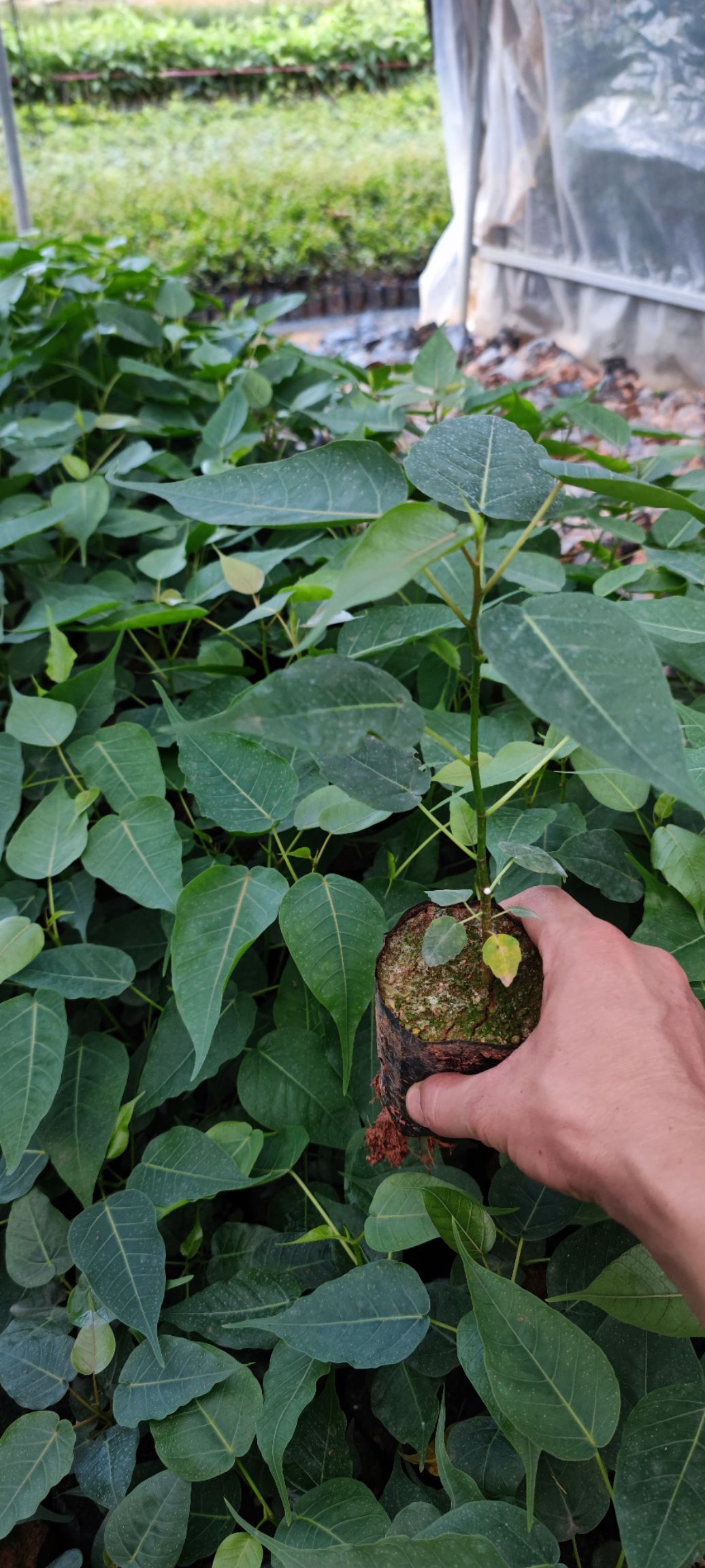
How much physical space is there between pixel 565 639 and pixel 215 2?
42.9 feet

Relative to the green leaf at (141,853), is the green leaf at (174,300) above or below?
above

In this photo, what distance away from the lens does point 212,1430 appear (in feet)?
2.23

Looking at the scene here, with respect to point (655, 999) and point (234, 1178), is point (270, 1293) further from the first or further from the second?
point (655, 999)

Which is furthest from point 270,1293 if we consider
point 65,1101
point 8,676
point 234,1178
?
point 8,676

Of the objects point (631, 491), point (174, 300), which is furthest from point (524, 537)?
→ point (174, 300)

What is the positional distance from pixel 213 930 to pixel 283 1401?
312 mm

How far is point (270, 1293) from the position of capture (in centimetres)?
73

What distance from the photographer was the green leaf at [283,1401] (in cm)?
63

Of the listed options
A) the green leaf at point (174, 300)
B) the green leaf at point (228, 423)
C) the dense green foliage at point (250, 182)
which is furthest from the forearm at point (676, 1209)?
the dense green foliage at point (250, 182)

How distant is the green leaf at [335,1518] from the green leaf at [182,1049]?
0.29 m

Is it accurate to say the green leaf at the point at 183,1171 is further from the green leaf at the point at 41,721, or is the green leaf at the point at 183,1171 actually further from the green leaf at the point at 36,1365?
the green leaf at the point at 41,721

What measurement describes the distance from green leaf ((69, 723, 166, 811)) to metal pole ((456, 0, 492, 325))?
3436 mm

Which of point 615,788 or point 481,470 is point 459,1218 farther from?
point 481,470

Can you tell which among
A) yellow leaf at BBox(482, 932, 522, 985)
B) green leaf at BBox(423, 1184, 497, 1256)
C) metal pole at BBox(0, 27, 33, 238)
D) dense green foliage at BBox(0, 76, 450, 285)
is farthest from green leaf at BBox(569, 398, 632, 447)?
dense green foliage at BBox(0, 76, 450, 285)
